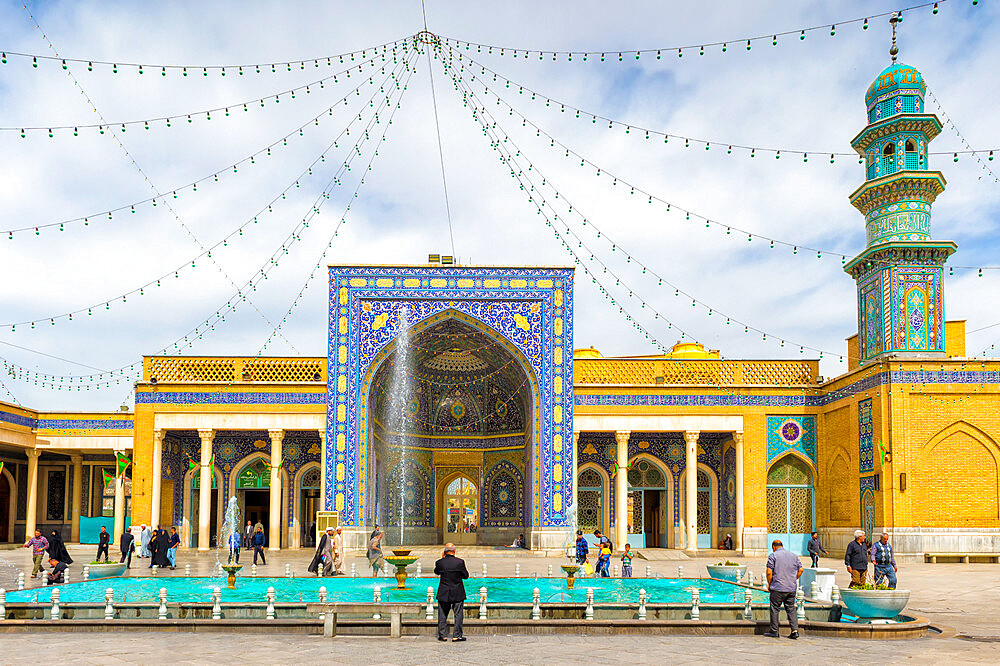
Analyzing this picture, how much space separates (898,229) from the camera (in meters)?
23.9

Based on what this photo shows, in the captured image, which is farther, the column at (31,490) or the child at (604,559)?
the column at (31,490)

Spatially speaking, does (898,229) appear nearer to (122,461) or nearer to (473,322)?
(473,322)

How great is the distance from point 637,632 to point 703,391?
1590 cm

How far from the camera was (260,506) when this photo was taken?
28.9m

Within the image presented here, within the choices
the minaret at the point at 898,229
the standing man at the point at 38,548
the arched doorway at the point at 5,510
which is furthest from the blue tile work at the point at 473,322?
the arched doorway at the point at 5,510

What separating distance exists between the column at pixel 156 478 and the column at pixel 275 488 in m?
2.81

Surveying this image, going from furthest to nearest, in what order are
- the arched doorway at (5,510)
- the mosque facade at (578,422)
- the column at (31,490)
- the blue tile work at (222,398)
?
1. the arched doorway at (5,510)
2. the column at (31,490)
3. the blue tile work at (222,398)
4. the mosque facade at (578,422)

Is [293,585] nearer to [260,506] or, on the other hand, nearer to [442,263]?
A: [442,263]

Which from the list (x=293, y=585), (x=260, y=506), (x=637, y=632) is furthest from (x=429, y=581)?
(x=260, y=506)

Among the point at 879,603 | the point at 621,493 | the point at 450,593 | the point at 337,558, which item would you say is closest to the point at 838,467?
the point at 621,493

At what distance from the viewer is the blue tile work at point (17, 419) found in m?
28.1

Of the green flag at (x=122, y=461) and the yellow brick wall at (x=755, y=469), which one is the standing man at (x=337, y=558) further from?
the green flag at (x=122, y=461)

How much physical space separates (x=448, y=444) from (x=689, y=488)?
7601 mm

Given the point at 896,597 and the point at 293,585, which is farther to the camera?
the point at 293,585
